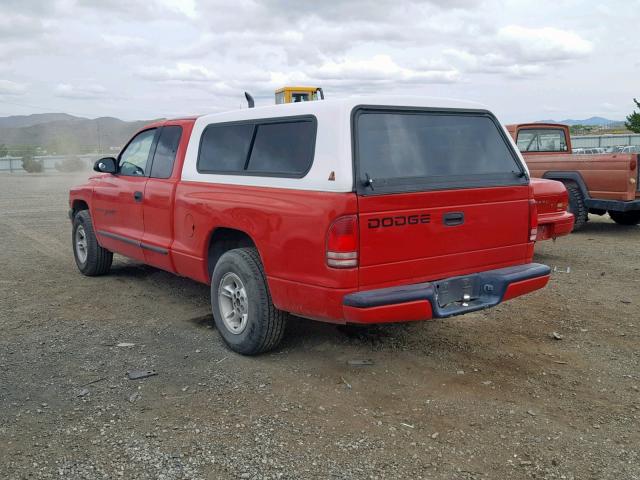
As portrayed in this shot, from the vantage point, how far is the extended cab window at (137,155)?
593 cm

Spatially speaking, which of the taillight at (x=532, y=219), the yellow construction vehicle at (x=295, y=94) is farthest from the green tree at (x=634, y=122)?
the taillight at (x=532, y=219)

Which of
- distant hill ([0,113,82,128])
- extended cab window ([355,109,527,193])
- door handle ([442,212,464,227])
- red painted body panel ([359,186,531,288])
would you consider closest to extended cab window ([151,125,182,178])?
extended cab window ([355,109,527,193])

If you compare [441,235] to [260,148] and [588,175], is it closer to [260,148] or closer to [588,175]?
[260,148]

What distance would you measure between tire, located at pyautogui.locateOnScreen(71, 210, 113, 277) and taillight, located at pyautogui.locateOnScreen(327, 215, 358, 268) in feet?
13.7

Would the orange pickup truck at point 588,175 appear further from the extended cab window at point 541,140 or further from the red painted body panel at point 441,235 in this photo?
the red painted body panel at point 441,235

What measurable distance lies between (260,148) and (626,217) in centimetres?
879

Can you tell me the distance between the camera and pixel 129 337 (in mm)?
5012

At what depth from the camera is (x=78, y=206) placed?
24.4 ft

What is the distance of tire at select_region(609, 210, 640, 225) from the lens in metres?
10.8

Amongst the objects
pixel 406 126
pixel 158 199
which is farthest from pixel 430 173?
pixel 158 199

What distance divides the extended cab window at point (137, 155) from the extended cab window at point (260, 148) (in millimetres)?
1056

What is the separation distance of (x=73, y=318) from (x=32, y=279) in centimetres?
191

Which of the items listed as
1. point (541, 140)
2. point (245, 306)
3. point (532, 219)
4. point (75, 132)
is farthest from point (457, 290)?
point (75, 132)

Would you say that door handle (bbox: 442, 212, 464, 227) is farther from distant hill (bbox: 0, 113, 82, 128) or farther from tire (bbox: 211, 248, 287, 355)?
distant hill (bbox: 0, 113, 82, 128)
